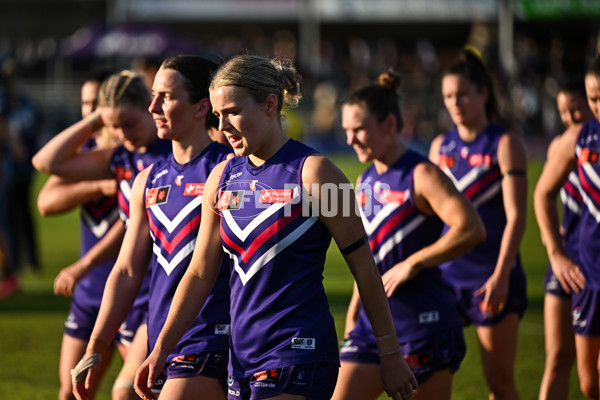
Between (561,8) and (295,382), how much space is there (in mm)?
38679

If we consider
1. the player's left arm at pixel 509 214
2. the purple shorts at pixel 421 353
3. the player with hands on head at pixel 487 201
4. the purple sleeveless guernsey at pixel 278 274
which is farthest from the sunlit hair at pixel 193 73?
the player's left arm at pixel 509 214

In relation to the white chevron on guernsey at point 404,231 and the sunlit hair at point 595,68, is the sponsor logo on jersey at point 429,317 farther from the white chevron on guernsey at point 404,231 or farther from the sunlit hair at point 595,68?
the sunlit hair at point 595,68

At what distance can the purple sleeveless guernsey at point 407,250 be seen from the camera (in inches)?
190

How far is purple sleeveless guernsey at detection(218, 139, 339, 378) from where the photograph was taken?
145 inches

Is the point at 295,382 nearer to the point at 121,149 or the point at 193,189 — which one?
the point at 193,189

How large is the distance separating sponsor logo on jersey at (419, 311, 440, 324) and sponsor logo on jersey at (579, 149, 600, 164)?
4.29ft

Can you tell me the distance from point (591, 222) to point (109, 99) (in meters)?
2.83

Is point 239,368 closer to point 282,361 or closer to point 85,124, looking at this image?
point 282,361

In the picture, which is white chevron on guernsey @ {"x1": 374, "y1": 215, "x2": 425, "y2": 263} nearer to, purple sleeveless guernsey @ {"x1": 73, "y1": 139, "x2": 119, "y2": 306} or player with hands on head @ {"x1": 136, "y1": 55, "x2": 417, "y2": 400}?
player with hands on head @ {"x1": 136, "y1": 55, "x2": 417, "y2": 400}

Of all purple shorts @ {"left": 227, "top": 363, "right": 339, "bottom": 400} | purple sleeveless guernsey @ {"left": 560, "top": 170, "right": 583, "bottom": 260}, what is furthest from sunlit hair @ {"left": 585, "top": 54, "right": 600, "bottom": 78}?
purple shorts @ {"left": 227, "top": 363, "right": 339, "bottom": 400}

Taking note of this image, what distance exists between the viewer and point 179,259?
166 inches

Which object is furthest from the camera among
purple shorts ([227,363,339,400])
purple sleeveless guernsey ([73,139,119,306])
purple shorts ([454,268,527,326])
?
purple shorts ([454,268,527,326])

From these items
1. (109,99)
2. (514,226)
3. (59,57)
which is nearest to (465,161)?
(514,226)

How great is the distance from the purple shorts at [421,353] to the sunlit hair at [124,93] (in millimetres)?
1744
